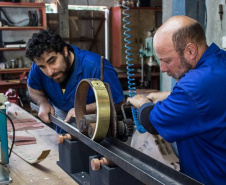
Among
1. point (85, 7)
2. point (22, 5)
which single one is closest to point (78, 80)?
point (22, 5)

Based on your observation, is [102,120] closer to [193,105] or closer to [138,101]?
[138,101]

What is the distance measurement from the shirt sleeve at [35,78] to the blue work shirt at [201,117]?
1.19 metres

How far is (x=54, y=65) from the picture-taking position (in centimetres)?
191

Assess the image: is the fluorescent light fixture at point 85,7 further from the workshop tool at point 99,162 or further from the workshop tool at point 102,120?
the workshop tool at point 99,162

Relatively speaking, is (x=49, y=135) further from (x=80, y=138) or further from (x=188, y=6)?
(x=188, y=6)

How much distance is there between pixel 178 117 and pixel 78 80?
1.05 meters

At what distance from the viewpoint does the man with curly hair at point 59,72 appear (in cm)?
188

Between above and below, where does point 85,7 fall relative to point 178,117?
above

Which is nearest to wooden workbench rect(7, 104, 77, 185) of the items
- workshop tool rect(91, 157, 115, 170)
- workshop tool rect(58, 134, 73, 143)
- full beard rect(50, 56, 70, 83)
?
workshop tool rect(58, 134, 73, 143)

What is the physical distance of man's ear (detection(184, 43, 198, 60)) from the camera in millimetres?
1217

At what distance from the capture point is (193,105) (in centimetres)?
108

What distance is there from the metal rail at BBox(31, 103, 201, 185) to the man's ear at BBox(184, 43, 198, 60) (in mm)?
401

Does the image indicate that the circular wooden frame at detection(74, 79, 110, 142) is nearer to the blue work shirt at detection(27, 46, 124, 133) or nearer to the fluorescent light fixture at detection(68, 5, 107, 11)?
the blue work shirt at detection(27, 46, 124, 133)

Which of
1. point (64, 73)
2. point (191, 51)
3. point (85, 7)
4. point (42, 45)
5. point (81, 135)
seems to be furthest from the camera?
point (85, 7)
